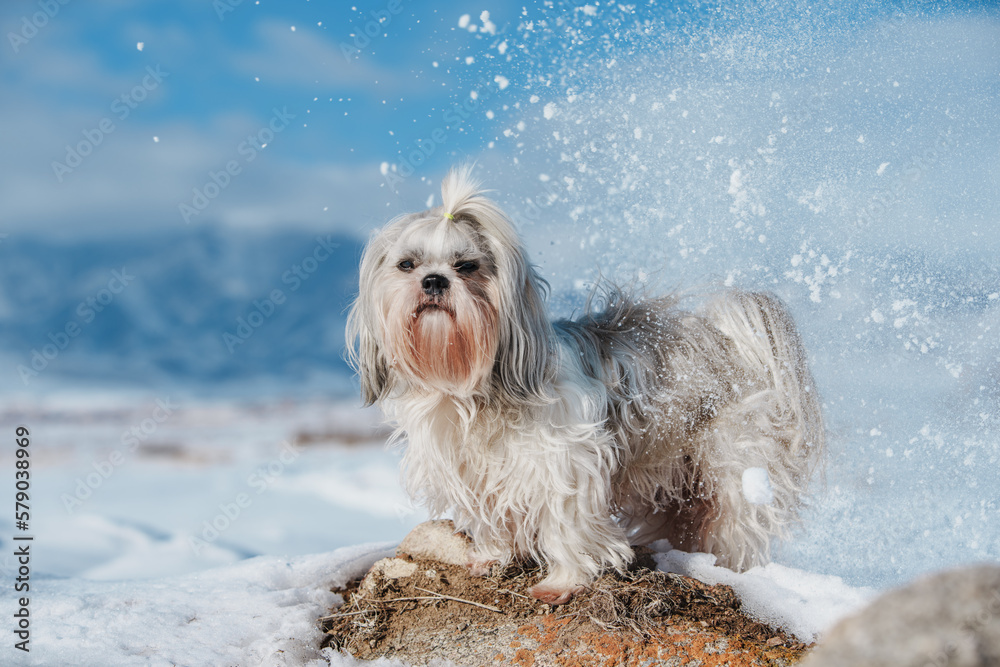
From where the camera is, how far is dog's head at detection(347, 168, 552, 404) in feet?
13.3

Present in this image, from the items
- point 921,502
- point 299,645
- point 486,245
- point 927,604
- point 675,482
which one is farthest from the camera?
point 921,502

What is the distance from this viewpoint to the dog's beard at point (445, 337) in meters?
4.01

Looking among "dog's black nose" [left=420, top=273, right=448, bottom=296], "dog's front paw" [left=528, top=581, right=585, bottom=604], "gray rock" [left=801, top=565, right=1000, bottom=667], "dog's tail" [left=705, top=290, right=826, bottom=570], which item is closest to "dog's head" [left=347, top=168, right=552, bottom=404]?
"dog's black nose" [left=420, top=273, right=448, bottom=296]

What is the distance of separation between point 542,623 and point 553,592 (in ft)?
1.27

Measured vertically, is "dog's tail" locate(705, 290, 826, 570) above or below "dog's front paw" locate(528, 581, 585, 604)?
above

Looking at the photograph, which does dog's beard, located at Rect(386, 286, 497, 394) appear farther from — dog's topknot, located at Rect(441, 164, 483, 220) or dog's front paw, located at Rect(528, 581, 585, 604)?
dog's front paw, located at Rect(528, 581, 585, 604)

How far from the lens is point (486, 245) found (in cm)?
427

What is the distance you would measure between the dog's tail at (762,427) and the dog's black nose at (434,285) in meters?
2.11

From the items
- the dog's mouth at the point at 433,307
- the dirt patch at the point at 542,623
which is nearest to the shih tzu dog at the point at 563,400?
the dog's mouth at the point at 433,307

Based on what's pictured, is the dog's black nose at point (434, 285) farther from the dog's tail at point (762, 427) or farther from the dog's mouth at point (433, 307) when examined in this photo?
the dog's tail at point (762, 427)

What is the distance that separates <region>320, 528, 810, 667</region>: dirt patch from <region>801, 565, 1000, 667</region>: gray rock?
7.54 ft

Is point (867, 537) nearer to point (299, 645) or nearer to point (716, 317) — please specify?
point (716, 317)

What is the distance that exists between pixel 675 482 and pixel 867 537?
154 centimetres

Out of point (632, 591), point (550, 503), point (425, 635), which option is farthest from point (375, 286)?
point (632, 591)
